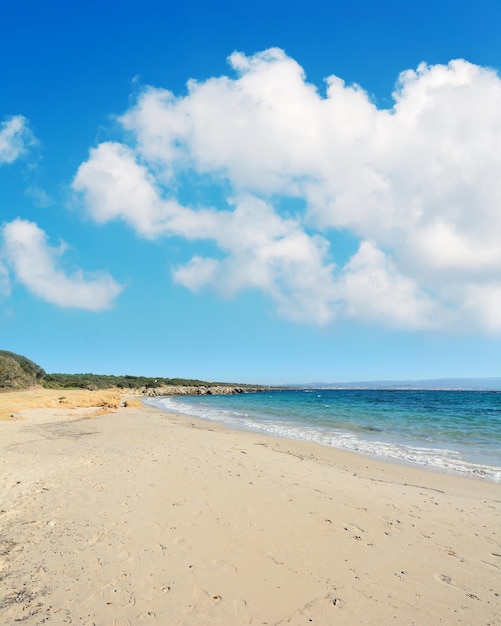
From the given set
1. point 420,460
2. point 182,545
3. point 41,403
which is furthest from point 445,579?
point 41,403

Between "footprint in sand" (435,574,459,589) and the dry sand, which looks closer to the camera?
the dry sand

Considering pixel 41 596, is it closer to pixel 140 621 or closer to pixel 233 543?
pixel 140 621

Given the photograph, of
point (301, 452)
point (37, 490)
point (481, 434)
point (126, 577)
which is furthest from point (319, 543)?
point (481, 434)

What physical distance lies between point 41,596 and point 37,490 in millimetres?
4464

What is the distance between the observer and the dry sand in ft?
14.0

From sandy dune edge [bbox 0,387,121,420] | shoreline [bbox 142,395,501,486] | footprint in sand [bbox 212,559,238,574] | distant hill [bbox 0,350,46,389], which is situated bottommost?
shoreline [bbox 142,395,501,486]

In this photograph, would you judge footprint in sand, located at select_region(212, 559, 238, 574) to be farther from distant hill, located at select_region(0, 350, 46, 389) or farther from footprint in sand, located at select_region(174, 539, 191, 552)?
distant hill, located at select_region(0, 350, 46, 389)

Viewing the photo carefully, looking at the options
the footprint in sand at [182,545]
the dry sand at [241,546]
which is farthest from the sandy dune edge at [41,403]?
the footprint in sand at [182,545]

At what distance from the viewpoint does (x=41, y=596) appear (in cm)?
441

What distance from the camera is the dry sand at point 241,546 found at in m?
4.28

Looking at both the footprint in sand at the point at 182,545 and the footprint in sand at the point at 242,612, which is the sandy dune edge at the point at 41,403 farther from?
the footprint in sand at the point at 242,612

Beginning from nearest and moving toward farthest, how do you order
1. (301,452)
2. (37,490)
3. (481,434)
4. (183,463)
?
(37,490)
(183,463)
(301,452)
(481,434)

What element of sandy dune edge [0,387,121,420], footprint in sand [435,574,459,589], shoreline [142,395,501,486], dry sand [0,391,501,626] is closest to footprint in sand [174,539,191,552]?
dry sand [0,391,501,626]

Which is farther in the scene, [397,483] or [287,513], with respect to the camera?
[397,483]
